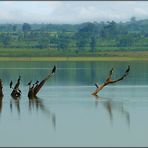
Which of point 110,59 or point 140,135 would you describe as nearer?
point 140,135

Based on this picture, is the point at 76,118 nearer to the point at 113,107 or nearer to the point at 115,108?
the point at 115,108

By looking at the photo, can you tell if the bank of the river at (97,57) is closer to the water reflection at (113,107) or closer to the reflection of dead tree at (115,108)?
the water reflection at (113,107)

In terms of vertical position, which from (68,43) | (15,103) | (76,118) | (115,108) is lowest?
(76,118)

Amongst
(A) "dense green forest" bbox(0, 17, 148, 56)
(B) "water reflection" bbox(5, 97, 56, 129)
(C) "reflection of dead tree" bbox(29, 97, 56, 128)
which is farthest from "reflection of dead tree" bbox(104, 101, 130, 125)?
(A) "dense green forest" bbox(0, 17, 148, 56)

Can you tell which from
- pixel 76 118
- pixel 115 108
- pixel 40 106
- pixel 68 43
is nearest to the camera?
pixel 76 118

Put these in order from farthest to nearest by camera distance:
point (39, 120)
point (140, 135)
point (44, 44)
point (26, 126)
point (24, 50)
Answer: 1. point (44, 44)
2. point (24, 50)
3. point (39, 120)
4. point (26, 126)
5. point (140, 135)

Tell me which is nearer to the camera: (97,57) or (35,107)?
(35,107)

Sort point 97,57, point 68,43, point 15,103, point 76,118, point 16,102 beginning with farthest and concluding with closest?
1. point 68,43
2. point 97,57
3. point 16,102
4. point 15,103
5. point 76,118

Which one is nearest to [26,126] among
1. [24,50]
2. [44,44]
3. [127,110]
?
[127,110]

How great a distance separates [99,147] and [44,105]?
1520 centimetres

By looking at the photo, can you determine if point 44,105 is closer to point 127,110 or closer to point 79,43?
point 127,110

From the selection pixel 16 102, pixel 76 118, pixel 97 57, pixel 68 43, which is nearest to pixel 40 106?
pixel 16 102

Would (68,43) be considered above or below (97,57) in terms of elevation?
above

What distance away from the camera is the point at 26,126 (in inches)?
1323
